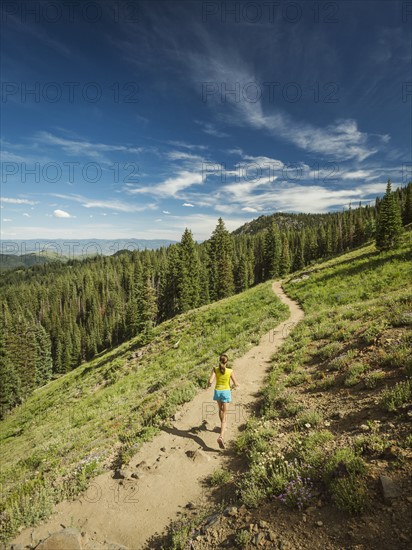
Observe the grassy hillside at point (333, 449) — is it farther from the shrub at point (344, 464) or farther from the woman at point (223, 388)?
the woman at point (223, 388)

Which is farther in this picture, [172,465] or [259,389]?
[259,389]

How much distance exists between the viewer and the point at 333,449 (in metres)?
5.99

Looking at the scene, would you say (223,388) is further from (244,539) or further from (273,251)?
(273,251)

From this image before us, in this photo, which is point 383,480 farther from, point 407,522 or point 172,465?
point 172,465

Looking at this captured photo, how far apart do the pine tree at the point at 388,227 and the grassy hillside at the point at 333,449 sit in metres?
31.3

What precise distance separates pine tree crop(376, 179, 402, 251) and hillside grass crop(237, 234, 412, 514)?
95.8ft

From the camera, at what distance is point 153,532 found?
5977 mm

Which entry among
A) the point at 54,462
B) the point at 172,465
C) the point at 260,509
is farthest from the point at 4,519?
the point at 260,509

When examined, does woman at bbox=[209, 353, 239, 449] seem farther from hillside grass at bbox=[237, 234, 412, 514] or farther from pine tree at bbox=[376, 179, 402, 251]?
pine tree at bbox=[376, 179, 402, 251]

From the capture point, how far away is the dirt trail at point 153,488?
6.18 m

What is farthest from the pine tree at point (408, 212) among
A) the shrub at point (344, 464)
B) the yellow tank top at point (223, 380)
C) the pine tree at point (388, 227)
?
the shrub at point (344, 464)

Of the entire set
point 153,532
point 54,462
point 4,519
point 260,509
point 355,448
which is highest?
point 355,448

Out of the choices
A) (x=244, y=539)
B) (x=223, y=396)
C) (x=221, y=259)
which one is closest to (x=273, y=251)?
(x=221, y=259)

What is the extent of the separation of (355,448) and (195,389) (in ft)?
25.8
